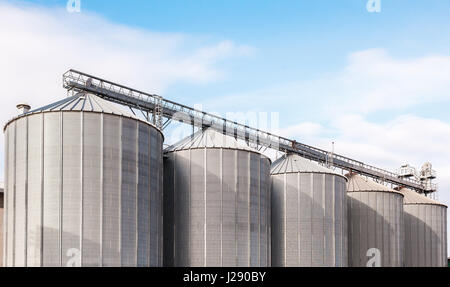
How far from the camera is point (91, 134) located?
3991 cm

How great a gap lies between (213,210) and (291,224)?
11603mm

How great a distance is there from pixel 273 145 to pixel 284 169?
7991 millimetres

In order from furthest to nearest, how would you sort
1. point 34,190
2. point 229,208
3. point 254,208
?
point 254,208 → point 229,208 → point 34,190

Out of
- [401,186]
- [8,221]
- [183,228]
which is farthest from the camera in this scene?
[401,186]

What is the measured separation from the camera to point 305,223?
5619 centimetres

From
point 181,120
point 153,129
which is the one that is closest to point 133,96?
point 181,120

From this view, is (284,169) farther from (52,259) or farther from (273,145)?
(52,259)

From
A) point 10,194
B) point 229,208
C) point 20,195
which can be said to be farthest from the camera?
point 229,208

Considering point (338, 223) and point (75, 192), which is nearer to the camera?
point (75, 192)

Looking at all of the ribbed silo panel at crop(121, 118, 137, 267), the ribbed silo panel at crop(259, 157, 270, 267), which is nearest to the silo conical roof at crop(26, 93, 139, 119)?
the ribbed silo panel at crop(121, 118, 137, 267)

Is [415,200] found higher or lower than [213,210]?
higher

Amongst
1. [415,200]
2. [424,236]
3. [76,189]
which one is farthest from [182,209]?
[415,200]

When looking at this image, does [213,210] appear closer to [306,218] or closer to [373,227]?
Answer: [306,218]

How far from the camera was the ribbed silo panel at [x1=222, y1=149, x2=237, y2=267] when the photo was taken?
4700 cm
